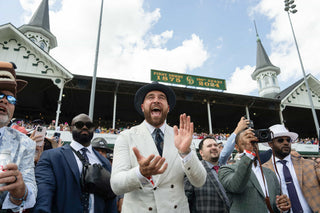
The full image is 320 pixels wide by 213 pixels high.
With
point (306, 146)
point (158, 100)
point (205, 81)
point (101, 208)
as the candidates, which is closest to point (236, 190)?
point (158, 100)

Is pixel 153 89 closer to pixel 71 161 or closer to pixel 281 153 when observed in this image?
pixel 71 161

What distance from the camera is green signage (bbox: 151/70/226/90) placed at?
1952 centimetres

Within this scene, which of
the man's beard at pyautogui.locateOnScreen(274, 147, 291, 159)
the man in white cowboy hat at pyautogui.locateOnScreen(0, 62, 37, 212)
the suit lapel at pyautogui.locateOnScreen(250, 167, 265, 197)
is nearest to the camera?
the man in white cowboy hat at pyautogui.locateOnScreen(0, 62, 37, 212)

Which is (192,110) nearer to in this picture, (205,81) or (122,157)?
(205,81)

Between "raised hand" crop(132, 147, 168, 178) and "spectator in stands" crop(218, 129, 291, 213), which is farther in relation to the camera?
"spectator in stands" crop(218, 129, 291, 213)

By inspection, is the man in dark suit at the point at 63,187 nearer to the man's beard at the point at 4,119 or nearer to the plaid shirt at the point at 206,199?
the man's beard at the point at 4,119

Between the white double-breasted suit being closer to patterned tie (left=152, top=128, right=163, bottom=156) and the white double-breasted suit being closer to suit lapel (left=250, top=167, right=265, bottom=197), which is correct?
patterned tie (left=152, top=128, right=163, bottom=156)

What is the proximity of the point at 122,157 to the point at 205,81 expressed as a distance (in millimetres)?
19640

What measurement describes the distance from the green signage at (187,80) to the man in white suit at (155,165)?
56.1 ft

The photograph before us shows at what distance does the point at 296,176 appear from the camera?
10.8 feet

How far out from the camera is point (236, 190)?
8.64ft

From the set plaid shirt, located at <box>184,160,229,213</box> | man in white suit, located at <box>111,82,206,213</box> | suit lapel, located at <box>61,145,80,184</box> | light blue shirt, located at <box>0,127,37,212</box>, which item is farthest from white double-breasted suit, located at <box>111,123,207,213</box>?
plaid shirt, located at <box>184,160,229,213</box>

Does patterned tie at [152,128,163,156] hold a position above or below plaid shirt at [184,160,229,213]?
above

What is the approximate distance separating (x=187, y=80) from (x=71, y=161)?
60.1 feet
